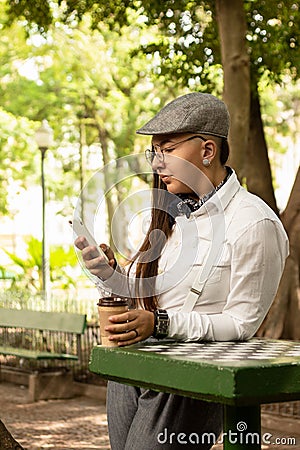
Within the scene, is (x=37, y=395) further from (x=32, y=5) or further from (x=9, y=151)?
(x=9, y=151)

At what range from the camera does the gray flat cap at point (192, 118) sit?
309 centimetres

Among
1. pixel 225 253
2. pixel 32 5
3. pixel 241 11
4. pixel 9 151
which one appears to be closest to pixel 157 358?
pixel 225 253

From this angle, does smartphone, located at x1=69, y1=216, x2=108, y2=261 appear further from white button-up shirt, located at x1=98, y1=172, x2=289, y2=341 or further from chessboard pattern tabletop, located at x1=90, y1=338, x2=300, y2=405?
chessboard pattern tabletop, located at x1=90, y1=338, x2=300, y2=405

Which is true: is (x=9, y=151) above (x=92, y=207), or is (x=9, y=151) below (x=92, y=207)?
above

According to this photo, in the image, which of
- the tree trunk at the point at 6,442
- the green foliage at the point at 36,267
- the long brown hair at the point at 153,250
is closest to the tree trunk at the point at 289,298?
the tree trunk at the point at 6,442

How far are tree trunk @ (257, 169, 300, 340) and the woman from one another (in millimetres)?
7164

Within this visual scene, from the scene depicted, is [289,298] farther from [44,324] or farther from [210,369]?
[210,369]

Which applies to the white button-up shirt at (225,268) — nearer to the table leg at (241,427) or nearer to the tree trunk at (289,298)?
the table leg at (241,427)

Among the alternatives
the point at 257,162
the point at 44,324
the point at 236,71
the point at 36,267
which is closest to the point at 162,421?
the point at 236,71

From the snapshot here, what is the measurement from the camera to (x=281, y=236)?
309 cm

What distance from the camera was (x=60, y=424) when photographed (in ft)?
31.6

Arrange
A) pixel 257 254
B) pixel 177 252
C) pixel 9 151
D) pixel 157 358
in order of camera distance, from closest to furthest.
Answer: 1. pixel 157 358
2. pixel 257 254
3. pixel 177 252
4. pixel 9 151

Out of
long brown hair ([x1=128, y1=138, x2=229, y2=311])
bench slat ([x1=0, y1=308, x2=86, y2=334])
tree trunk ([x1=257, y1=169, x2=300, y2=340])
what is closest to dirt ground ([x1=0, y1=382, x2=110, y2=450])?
bench slat ([x1=0, y1=308, x2=86, y2=334])

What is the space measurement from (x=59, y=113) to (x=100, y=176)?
29401 mm
